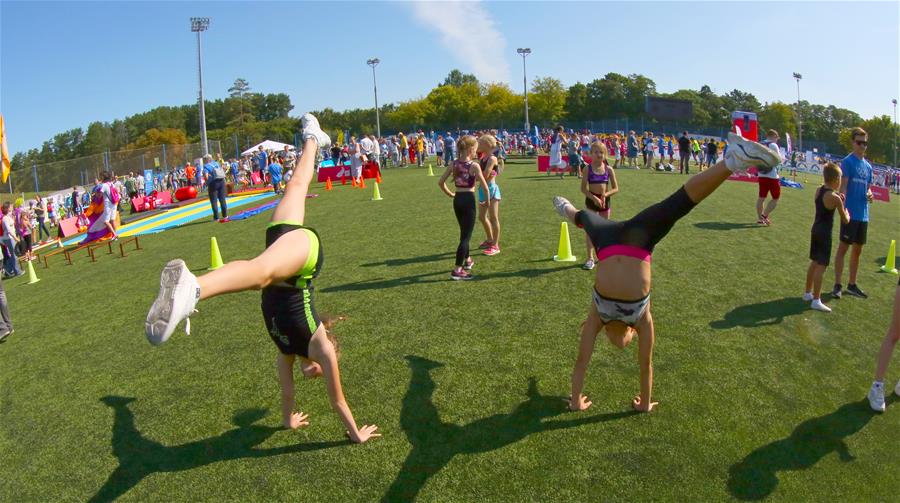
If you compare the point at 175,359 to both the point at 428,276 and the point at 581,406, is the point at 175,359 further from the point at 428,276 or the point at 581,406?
the point at 581,406

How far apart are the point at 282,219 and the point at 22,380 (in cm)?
462

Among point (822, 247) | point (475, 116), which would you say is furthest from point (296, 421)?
point (475, 116)

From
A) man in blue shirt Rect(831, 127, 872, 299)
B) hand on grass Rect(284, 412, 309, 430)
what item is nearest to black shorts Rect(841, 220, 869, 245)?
man in blue shirt Rect(831, 127, 872, 299)

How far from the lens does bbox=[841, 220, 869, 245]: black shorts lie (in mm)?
7551

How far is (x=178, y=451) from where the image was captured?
178 inches

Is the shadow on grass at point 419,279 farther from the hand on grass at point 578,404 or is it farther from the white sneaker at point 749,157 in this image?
the white sneaker at point 749,157

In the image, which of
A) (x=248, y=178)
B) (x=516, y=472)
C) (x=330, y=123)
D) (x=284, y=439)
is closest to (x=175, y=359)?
(x=284, y=439)

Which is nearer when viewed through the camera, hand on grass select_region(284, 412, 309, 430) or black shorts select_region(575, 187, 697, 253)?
black shorts select_region(575, 187, 697, 253)

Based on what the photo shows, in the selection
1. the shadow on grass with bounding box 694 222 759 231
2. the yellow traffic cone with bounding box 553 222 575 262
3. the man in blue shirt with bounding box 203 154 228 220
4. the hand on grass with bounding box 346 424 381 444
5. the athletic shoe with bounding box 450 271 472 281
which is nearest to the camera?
the hand on grass with bounding box 346 424 381 444

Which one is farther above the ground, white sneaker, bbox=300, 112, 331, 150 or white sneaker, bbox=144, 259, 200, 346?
white sneaker, bbox=300, 112, 331, 150

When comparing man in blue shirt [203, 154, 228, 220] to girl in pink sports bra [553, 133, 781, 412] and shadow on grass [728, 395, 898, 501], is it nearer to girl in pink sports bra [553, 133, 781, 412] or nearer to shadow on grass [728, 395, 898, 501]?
girl in pink sports bra [553, 133, 781, 412]

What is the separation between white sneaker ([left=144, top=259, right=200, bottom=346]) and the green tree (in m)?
69.3

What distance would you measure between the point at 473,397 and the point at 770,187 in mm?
10415

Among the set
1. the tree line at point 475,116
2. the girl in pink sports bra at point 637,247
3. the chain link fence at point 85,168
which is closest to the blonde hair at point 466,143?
the girl in pink sports bra at point 637,247
